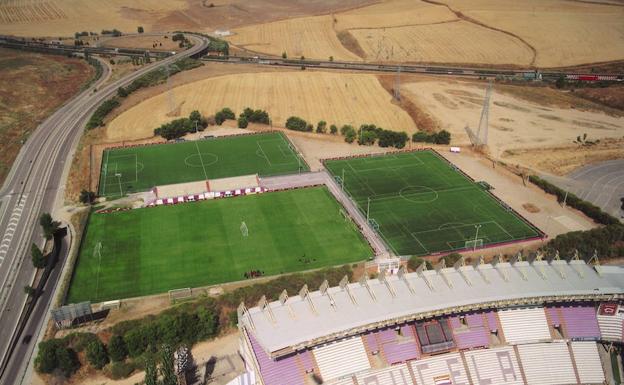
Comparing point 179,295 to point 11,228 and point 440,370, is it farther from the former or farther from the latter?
point 11,228

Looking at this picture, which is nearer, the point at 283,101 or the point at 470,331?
the point at 470,331

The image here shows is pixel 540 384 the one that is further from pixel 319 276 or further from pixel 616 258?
pixel 616 258

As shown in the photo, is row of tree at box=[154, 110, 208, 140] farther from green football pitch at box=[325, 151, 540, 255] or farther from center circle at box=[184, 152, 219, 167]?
green football pitch at box=[325, 151, 540, 255]

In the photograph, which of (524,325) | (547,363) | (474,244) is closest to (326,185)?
(474,244)

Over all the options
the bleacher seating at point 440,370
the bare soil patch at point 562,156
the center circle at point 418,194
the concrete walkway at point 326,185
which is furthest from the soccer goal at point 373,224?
the bare soil patch at point 562,156

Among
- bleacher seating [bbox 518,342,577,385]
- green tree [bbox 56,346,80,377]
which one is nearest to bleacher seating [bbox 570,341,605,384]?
bleacher seating [bbox 518,342,577,385]

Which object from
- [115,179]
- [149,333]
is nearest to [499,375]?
[149,333]

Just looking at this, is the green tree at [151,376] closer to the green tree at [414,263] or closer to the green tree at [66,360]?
the green tree at [66,360]
